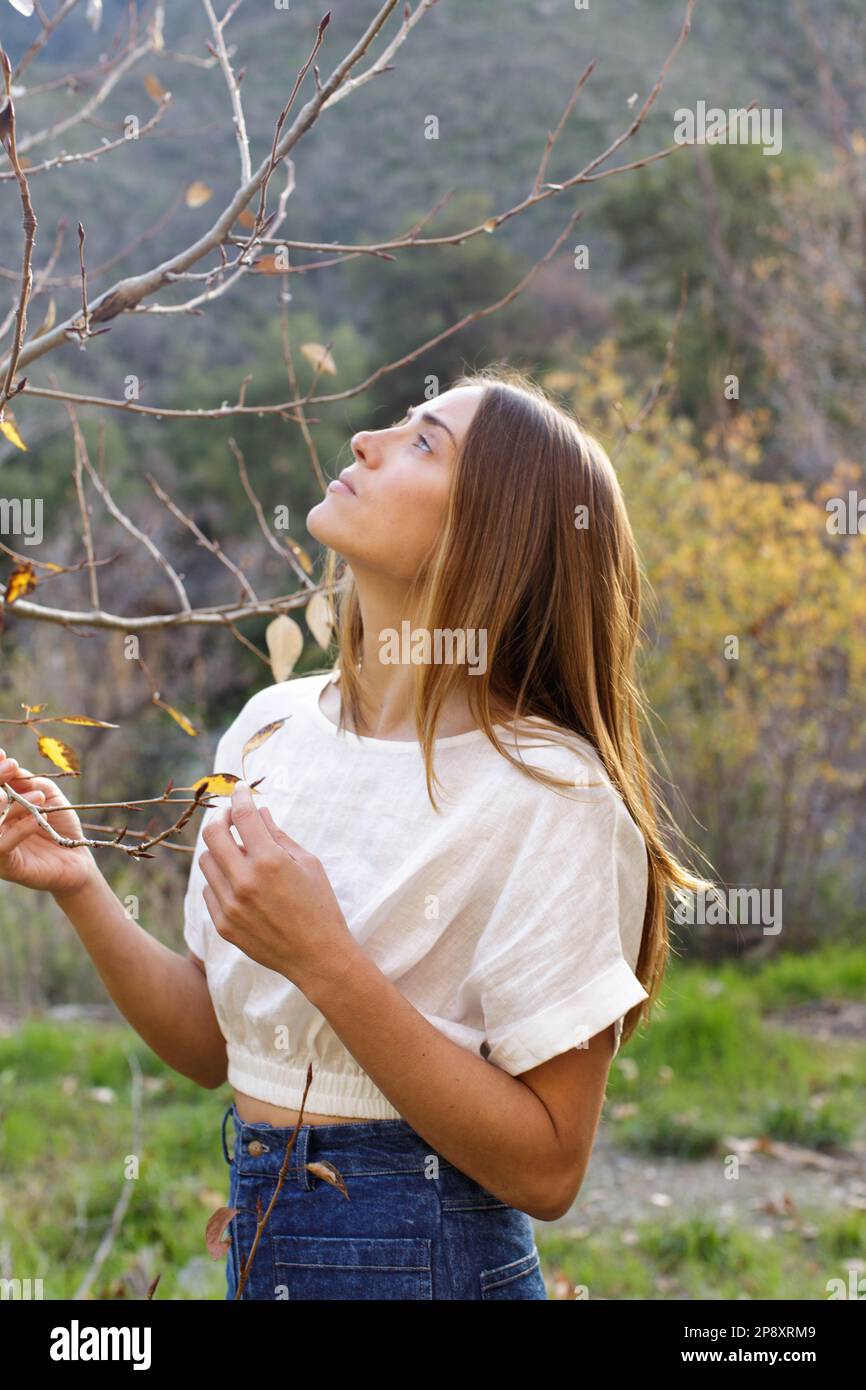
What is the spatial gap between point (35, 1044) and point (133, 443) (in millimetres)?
9883

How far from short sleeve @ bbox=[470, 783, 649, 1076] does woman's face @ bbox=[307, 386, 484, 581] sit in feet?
1.07

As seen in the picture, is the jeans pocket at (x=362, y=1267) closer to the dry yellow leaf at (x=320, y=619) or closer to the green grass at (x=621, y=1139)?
the dry yellow leaf at (x=320, y=619)

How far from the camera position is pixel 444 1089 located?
1159 mm

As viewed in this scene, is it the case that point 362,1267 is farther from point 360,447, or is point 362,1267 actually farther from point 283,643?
point 360,447

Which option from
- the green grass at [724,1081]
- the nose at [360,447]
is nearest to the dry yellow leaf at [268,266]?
the nose at [360,447]

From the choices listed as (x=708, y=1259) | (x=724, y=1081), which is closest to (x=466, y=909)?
(x=708, y=1259)

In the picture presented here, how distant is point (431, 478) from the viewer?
139 centimetres

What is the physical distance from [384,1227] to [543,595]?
2.22 ft

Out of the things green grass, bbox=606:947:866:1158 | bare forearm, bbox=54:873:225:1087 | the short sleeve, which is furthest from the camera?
green grass, bbox=606:947:866:1158

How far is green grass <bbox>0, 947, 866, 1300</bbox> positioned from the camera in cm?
309

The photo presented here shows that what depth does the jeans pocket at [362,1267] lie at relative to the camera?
4.01 feet

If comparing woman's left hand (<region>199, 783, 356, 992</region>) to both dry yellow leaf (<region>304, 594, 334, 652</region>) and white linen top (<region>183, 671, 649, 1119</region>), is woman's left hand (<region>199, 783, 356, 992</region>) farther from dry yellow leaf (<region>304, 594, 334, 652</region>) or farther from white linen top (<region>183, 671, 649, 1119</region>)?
dry yellow leaf (<region>304, 594, 334, 652</region>)

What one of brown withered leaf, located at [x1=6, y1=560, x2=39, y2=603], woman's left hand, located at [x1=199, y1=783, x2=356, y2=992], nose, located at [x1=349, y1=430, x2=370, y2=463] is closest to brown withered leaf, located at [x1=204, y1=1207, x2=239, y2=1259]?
woman's left hand, located at [x1=199, y1=783, x2=356, y2=992]
